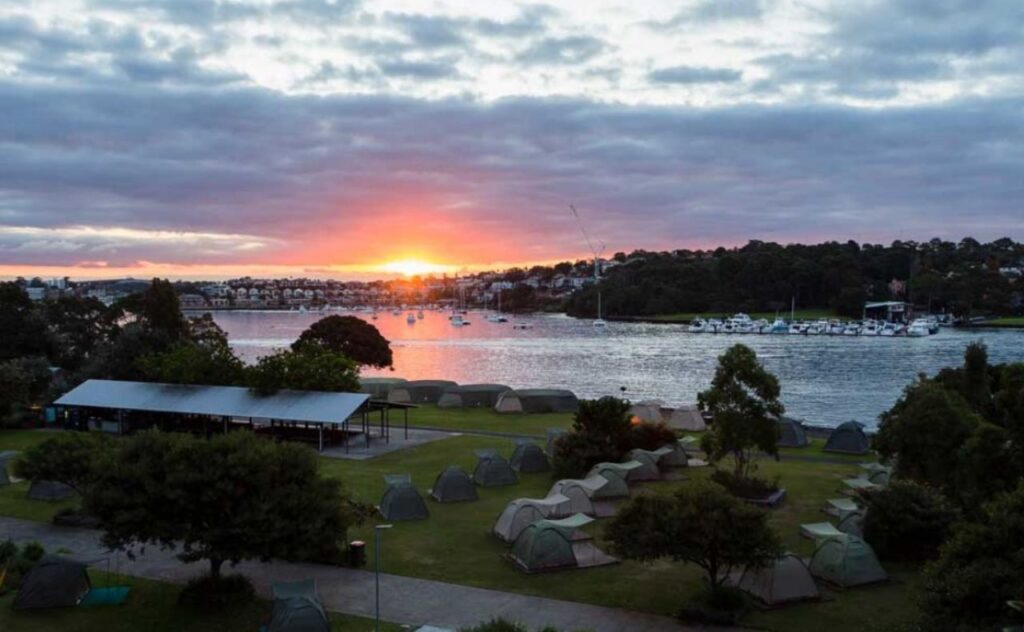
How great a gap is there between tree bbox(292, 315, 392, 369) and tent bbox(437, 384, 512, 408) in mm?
14023

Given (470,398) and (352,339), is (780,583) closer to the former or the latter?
(470,398)

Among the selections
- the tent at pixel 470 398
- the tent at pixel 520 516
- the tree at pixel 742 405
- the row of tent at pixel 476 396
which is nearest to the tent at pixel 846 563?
the tent at pixel 520 516

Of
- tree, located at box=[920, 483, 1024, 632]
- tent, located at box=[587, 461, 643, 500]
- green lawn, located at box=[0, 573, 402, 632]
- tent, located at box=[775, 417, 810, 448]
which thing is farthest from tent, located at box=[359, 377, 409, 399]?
tree, located at box=[920, 483, 1024, 632]

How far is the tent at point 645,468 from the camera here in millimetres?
33125

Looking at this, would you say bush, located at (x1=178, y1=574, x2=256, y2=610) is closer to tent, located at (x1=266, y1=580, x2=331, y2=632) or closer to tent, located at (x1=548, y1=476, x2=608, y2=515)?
tent, located at (x1=266, y1=580, x2=331, y2=632)

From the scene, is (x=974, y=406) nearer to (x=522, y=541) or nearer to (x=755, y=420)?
(x=755, y=420)

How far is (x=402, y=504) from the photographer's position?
2722cm

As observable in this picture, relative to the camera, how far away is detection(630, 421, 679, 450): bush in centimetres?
3641

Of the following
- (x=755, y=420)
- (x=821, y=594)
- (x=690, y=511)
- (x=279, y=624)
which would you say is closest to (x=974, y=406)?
(x=755, y=420)

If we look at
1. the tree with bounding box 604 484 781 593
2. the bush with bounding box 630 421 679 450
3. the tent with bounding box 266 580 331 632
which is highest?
the tree with bounding box 604 484 781 593

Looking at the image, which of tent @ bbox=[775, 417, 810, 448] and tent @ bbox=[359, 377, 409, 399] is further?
tent @ bbox=[359, 377, 409, 399]

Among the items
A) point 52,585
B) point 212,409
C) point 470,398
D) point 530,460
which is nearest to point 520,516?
point 530,460

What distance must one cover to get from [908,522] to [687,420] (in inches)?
985

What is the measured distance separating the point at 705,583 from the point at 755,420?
1074cm
